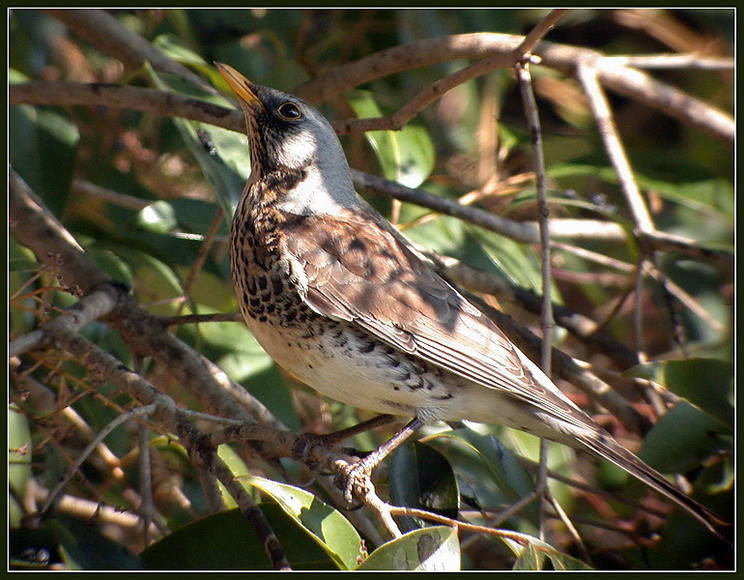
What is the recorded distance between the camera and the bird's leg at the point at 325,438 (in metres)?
3.34

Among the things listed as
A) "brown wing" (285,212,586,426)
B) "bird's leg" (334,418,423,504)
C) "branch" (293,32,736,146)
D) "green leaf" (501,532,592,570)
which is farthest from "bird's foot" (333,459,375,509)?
"branch" (293,32,736,146)

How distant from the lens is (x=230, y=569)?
3129 millimetres

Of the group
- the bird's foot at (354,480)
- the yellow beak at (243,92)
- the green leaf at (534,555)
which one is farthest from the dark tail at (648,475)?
the yellow beak at (243,92)

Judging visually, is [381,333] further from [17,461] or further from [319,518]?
[17,461]

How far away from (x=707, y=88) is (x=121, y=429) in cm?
557

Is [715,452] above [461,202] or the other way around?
the other way around

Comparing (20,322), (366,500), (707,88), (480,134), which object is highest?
(707,88)

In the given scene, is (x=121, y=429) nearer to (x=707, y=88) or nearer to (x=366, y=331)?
A: (x=366, y=331)

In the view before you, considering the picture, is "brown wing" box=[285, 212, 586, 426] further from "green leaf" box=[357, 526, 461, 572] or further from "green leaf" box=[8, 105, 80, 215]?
"green leaf" box=[8, 105, 80, 215]

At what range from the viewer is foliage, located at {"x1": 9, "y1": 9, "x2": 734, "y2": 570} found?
328 cm

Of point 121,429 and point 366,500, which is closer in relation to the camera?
point 366,500

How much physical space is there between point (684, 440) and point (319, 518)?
5.82 feet

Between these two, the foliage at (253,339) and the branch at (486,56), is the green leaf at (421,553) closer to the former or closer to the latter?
the foliage at (253,339)

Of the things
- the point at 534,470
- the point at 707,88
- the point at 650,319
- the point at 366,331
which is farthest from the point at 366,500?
the point at 707,88
